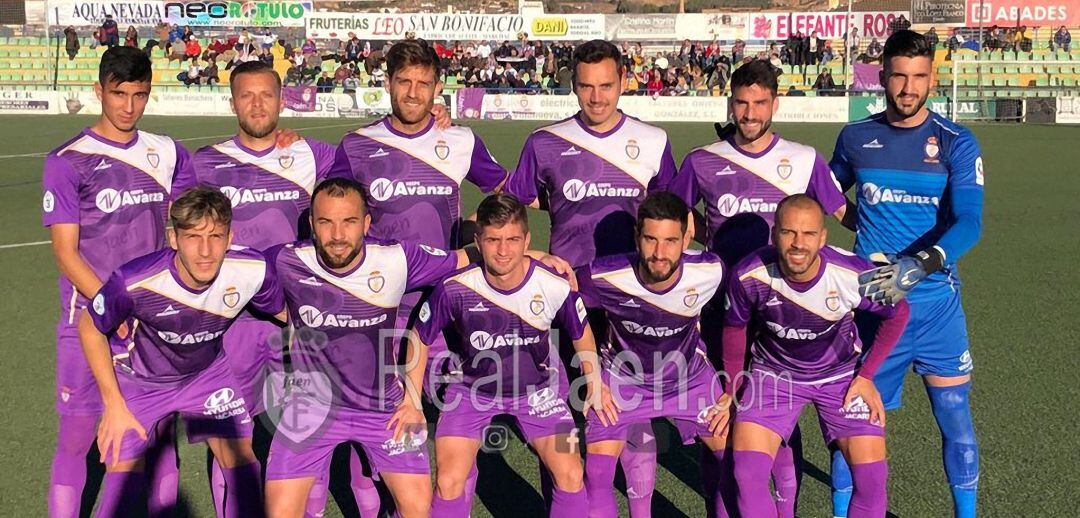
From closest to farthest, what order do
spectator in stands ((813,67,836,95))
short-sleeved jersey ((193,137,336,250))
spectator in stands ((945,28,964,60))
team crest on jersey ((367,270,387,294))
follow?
1. team crest on jersey ((367,270,387,294))
2. short-sleeved jersey ((193,137,336,250))
3. spectator in stands ((813,67,836,95))
4. spectator in stands ((945,28,964,60))

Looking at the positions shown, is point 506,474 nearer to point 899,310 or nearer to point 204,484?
point 204,484

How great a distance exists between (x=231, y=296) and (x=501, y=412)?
1.26 m

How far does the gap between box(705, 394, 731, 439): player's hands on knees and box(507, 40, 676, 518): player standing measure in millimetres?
623

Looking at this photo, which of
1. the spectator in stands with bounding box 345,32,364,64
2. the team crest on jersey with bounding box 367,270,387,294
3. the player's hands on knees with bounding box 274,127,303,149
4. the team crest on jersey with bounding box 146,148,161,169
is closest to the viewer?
the team crest on jersey with bounding box 367,270,387,294

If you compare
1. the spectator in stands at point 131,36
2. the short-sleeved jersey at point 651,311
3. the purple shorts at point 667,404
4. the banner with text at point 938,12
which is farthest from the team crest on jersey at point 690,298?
the spectator in stands at point 131,36

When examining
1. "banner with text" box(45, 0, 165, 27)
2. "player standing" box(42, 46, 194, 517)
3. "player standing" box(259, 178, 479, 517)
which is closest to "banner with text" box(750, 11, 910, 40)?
"banner with text" box(45, 0, 165, 27)

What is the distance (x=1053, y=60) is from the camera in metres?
34.8

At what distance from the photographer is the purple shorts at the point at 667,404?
4.62 metres

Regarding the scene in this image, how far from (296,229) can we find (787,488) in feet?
8.62

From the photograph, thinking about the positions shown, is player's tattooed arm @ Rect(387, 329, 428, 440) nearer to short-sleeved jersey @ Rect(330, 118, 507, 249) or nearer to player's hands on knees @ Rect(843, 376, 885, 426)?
short-sleeved jersey @ Rect(330, 118, 507, 249)

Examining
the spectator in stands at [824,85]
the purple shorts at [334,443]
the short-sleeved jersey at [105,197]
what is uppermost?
the spectator in stands at [824,85]

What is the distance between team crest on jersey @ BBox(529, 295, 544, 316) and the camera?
4.56 meters

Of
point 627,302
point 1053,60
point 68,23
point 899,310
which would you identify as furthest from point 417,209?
point 68,23

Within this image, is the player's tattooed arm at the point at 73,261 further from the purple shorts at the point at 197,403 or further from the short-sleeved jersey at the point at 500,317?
the short-sleeved jersey at the point at 500,317
